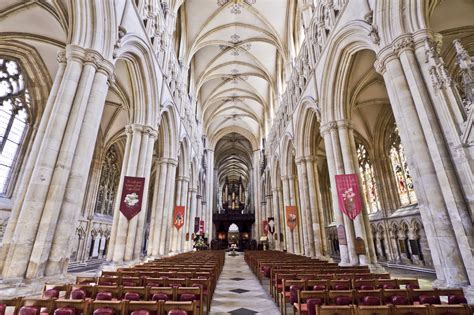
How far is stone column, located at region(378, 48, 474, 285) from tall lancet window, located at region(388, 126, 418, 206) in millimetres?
9323

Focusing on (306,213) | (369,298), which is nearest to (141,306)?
(369,298)

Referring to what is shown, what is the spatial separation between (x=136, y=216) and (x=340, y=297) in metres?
7.64

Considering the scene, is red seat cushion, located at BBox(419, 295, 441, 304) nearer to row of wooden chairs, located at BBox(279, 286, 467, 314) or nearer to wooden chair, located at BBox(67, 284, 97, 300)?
row of wooden chairs, located at BBox(279, 286, 467, 314)

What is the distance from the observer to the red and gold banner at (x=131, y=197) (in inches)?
288

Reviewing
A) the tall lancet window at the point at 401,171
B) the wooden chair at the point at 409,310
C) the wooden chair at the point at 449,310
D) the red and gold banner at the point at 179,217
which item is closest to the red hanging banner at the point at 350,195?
the wooden chair at the point at 449,310

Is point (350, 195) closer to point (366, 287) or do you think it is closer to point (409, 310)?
point (366, 287)

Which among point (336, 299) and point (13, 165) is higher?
point (13, 165)

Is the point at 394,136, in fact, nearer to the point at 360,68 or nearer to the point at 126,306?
the point at 360,68

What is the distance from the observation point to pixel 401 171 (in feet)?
45.3

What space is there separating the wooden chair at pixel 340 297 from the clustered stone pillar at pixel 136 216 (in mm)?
7233

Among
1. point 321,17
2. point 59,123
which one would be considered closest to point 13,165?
point 59,123

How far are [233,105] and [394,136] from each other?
18.4 m

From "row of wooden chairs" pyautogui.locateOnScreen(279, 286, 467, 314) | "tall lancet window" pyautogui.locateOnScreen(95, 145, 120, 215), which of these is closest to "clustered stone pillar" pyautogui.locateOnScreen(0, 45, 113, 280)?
"row of wooden chairs" pyautogui.locateOnScreen(279, 286, 467, 314)

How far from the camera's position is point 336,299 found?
318 centimetres
